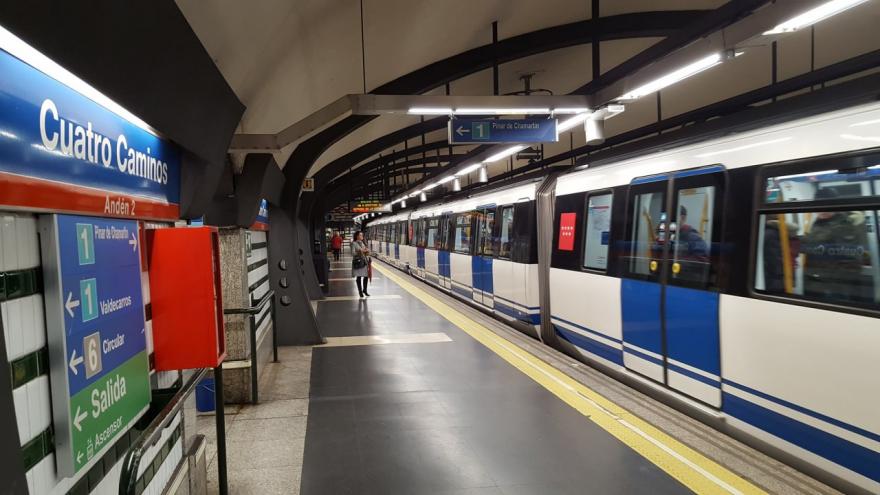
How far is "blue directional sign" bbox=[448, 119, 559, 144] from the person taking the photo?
679 cm

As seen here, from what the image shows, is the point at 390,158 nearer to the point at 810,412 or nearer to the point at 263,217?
the point at 263,217

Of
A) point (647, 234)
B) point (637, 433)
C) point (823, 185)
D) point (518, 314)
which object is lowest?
point (637, 433)

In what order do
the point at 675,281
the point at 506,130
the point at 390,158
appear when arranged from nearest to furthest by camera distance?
the point at 675,281, the point at 506,130, the point at 390,158

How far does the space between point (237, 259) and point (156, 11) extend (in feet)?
11.7

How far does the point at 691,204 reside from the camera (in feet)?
15.1

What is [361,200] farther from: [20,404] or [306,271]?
[20,404]

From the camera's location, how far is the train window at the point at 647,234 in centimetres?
497

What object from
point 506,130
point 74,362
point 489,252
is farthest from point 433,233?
point 74,362

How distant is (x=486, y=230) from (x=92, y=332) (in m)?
8.70

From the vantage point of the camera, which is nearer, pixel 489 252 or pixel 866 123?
pixel 866 123

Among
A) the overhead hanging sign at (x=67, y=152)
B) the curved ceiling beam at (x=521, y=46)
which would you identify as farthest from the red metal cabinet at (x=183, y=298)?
the curved ceiling beam at (x=521, y=46)

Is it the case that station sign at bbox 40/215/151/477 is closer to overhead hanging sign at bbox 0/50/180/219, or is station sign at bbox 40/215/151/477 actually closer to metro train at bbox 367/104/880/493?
overhead hanging sign at bbox 0/50/180/219

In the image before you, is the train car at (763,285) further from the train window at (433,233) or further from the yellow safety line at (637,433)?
the train window at (433,233)

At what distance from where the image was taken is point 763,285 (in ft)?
12.5
